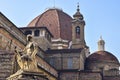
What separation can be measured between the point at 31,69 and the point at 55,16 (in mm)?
61129

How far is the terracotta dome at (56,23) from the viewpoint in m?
69.5

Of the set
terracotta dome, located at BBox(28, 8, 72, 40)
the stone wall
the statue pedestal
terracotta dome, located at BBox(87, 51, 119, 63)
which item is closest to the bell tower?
terracotta dome, located at BBox(87, 51, 119, 63)

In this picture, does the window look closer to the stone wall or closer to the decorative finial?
the decorative finial

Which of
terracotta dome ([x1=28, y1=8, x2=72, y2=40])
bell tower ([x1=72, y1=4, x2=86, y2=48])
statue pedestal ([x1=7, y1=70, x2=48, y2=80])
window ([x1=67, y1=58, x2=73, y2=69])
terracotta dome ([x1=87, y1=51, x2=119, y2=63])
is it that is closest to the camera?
statue pedestal ([x1=7, y1=70, x2=48, y2=80])

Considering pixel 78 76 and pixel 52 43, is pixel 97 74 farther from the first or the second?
pixel 52 43

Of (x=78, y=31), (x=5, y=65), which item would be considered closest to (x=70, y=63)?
(x=78, y=31)

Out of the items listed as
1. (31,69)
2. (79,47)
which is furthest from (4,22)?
(31,69)

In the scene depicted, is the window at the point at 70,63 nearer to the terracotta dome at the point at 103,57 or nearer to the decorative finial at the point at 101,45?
the terracotta dome at the point at 103,57

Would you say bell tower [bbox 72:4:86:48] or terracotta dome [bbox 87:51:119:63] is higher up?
bell tower [bbox 72:4:86:48]


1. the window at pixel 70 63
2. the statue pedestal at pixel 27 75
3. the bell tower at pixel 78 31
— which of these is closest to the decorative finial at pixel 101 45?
the bell tower at pixel 78 31

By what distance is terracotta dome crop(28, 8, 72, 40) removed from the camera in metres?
69.5

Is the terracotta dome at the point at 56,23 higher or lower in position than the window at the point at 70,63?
higher

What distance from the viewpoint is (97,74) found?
51031 millimetres

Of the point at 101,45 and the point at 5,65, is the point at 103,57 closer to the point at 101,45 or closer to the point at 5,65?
the point at 101,45
